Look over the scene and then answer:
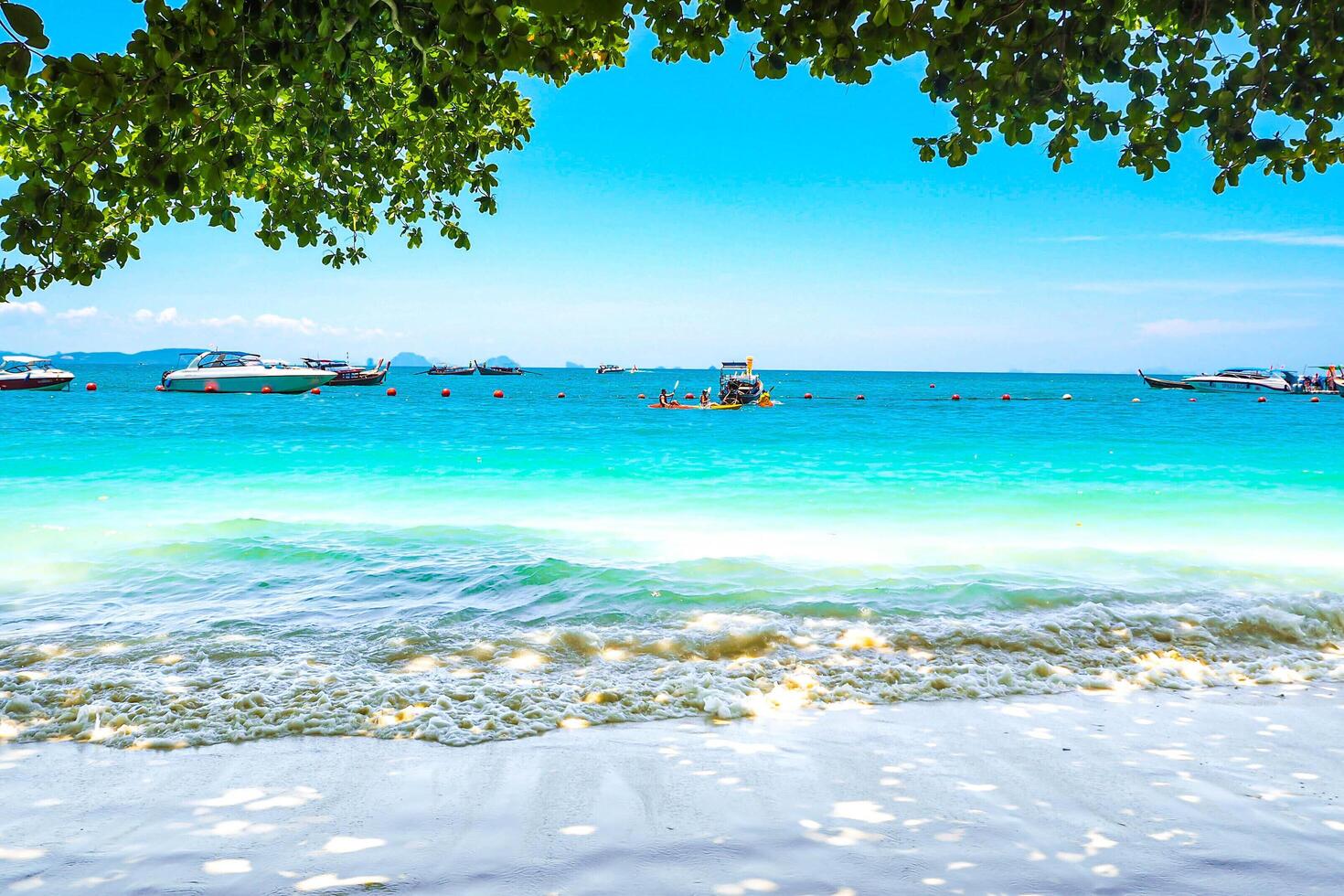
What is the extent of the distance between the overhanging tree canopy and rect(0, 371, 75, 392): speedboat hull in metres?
92.1

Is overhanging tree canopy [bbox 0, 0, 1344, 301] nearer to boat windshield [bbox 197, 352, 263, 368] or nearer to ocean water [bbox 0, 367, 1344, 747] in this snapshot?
ocean water [bbox 0, 367, 1344, 747]

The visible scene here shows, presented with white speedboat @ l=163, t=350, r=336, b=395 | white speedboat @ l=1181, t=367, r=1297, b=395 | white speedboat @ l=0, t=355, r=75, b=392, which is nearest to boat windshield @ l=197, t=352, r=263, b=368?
white speedboat @ l=163, t=350, r=336, b=395

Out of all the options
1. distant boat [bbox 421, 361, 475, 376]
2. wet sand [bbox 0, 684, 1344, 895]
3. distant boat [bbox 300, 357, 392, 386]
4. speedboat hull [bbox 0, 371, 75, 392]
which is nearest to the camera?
wet sand [bbox 0, 684, 1344, 895]

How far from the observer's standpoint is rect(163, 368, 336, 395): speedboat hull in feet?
259

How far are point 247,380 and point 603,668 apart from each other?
83646 millimetres

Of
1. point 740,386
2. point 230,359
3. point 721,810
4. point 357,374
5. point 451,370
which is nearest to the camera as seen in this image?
point 721,810

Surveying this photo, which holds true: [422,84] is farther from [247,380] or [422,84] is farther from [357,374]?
[357,374]

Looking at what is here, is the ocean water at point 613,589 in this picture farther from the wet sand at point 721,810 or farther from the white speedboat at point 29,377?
the white speedboat at point 29,377

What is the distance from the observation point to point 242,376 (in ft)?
258

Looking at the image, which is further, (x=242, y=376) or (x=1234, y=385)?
(x=1234, y=385)

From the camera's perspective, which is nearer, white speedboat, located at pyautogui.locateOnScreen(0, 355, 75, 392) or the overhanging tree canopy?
the overhanging tree canopy

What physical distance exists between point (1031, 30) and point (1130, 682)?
5.07 metres

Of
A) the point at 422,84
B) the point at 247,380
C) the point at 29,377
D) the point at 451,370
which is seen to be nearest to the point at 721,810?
the point at 422,84

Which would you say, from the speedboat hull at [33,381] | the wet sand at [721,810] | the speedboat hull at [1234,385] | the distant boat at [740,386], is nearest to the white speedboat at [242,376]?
the speedboat hull at [33,381]
